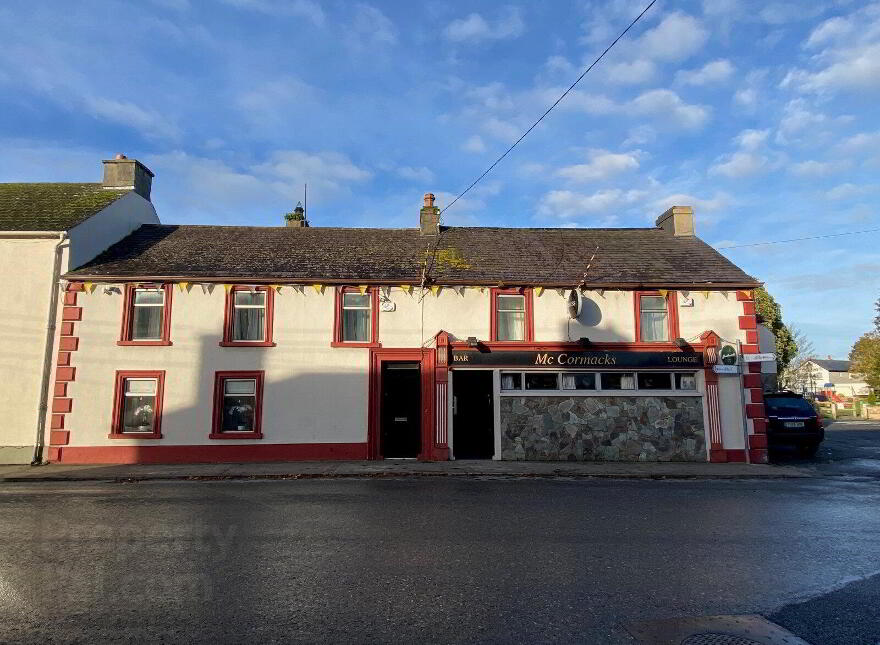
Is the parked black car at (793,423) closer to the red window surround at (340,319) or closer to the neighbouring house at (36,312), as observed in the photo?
the red window surround at (340,319)

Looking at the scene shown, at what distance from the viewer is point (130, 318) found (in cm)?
1570

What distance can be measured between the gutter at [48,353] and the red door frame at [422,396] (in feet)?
29.3

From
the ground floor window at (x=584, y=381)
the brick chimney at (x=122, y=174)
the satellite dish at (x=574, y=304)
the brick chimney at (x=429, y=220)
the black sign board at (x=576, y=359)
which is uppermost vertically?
the brick chimney at (x=122, y=174)

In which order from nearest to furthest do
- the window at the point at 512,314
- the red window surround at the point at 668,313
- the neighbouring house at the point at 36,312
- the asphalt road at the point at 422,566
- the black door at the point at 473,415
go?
the asphalt road at the point at 422,566
the neighbouring house at the point at 36,312
the black door at the point at 473,415
the window at the point at 512,314
the red window surround at the point at 668,313

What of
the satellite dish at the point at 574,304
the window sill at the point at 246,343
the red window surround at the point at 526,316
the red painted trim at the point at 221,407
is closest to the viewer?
the red painted trim at the point at 221,407

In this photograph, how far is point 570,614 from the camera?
448cm

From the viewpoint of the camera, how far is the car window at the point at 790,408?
16984 mm

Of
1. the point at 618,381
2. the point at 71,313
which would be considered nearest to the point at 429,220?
the point at 618,381

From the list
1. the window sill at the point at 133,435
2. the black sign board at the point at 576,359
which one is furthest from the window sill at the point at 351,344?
the window sill at the point at 133,435

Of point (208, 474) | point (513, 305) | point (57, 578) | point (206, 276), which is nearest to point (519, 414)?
point (513, 305)

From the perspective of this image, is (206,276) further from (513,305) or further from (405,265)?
(513,305)

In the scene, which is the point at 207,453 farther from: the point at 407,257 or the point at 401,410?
the point at 407,257

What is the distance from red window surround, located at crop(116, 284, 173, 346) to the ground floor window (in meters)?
9.89

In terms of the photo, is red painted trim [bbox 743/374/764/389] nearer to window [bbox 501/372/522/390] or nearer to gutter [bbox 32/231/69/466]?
window [bbox 501/372/522/390]
